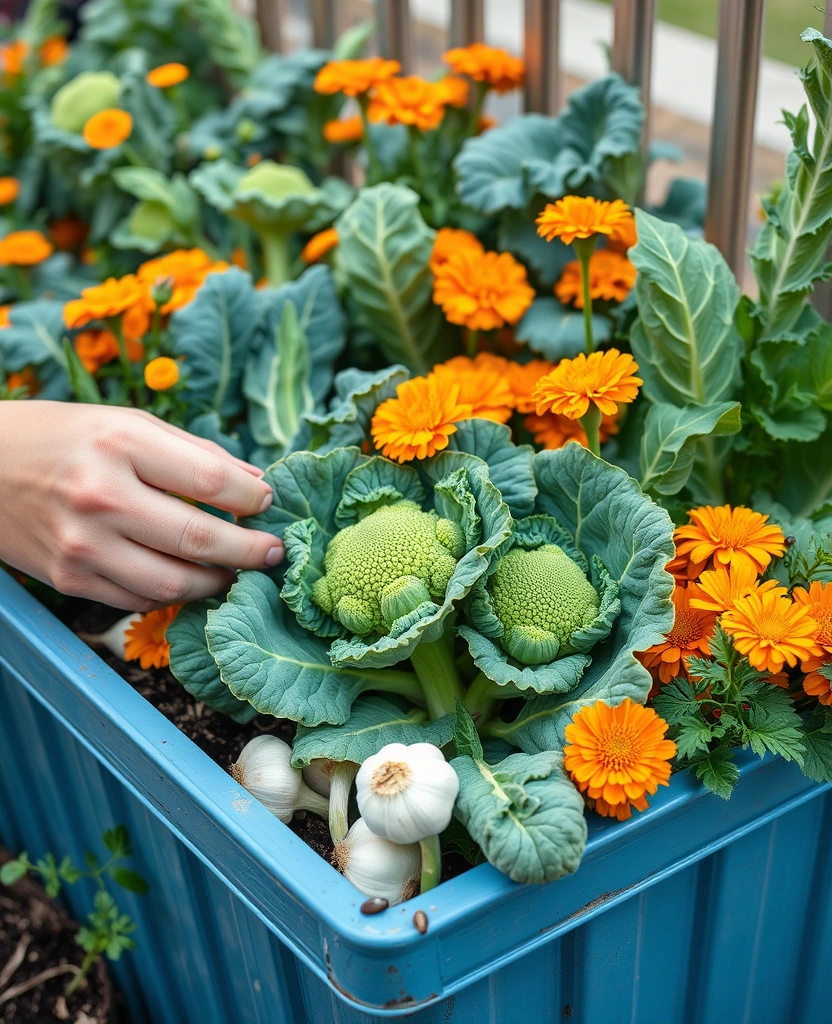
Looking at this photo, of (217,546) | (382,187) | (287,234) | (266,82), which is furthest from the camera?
(266,82)

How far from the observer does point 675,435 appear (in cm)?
98

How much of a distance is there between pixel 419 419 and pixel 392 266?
0.38 metres

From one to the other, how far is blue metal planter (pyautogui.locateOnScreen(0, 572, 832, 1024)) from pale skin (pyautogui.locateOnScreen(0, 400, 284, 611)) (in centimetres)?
12

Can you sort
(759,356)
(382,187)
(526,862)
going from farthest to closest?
(382,187)
(759,356)
(526,862)

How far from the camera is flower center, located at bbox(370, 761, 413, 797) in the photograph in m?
0.75

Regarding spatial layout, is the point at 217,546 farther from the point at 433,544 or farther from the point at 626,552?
the point at 626,552

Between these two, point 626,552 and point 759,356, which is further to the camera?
point 759,356

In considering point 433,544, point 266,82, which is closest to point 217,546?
point 433,544

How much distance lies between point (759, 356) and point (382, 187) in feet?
1.77

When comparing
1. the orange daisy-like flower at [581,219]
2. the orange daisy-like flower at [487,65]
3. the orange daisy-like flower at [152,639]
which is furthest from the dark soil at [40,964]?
the orange daisy-like flower at [487,65]

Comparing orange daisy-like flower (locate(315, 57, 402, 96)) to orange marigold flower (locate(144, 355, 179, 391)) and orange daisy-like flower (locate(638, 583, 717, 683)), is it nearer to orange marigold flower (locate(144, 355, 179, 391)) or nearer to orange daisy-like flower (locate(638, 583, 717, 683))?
orange marigold flower (locate(144, 355, 179, 391))

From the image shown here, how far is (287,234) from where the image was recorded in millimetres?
1584

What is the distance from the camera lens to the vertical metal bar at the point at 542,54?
139cm

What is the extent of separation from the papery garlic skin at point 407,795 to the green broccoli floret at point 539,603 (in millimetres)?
141
